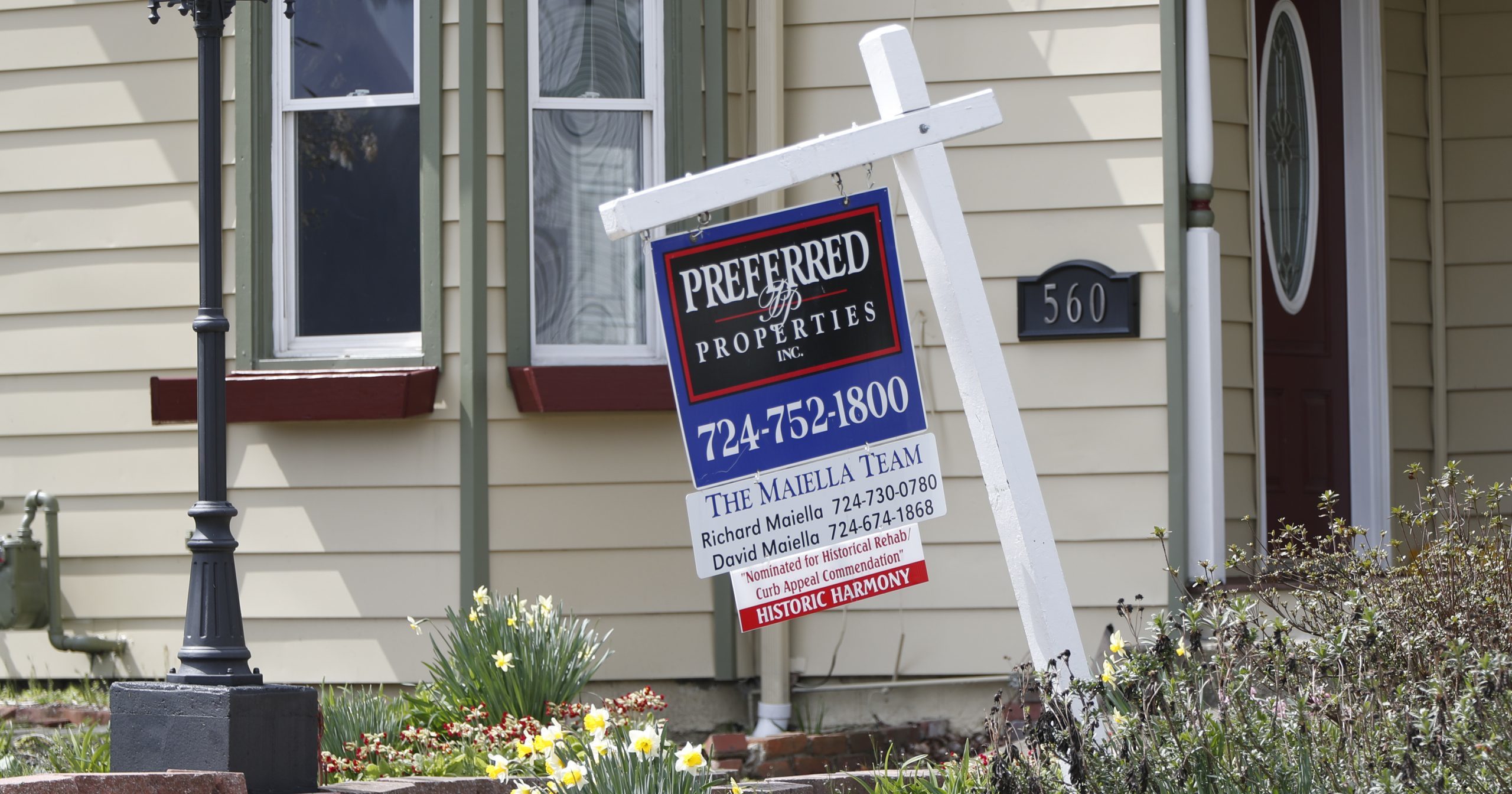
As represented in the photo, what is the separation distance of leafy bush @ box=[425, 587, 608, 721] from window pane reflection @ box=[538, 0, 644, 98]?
2.07m

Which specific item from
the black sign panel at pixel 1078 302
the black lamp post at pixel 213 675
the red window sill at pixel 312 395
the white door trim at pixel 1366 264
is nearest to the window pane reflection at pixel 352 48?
the red window sill at pixel 312 395

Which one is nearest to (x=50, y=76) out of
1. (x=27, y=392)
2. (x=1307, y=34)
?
(x=27, y=392)

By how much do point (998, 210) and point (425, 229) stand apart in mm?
2231

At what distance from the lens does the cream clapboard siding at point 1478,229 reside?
687 cm

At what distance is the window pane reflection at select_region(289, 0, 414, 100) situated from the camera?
588cm

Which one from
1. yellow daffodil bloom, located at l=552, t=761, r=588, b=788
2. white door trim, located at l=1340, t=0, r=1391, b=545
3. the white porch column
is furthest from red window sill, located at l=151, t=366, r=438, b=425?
white door trim, located at l=1340, t=0, r=1391, b=545

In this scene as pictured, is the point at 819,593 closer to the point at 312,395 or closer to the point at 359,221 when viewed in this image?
the point at 312,395

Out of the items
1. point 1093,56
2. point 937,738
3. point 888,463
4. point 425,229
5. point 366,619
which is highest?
point 1093,56

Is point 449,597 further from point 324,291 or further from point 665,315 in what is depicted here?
point 665,315

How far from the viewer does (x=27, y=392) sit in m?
6.22

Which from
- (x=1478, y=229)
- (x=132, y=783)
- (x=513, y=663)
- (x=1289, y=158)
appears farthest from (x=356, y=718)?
(x=1478, y=229)

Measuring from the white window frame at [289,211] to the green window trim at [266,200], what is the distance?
0.02 m

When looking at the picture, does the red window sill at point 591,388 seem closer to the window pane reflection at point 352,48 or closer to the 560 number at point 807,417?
the window pane reflection at point 352,48

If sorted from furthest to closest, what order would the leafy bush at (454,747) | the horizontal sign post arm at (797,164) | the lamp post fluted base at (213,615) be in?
1. the leafy bush at (454,747)
2. the lamp post fluted base at (213,615)
3. the horizontal sign post arm at (797,164)
